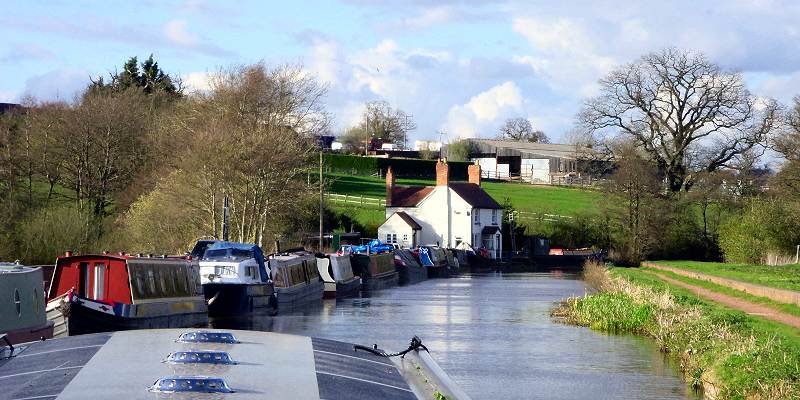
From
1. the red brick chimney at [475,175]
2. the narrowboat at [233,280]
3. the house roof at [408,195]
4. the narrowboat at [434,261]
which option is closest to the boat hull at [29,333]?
the narrowboat at [233,280]

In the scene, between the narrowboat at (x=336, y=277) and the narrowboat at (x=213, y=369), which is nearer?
the narrowboat at (x=213, y=369)

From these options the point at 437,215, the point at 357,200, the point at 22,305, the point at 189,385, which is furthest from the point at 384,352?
the point at 357,200

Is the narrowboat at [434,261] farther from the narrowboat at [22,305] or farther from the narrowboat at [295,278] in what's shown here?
the narrowboat at [22,305]

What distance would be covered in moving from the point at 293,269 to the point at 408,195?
43428 millimetres

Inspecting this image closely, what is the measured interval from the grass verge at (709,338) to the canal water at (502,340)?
547 mm

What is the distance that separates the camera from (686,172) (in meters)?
77.6

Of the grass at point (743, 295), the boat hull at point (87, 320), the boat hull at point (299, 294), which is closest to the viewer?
the boat hull at point (87, 320)

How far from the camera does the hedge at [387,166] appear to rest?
107812mm

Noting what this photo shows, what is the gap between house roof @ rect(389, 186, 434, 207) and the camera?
277ft

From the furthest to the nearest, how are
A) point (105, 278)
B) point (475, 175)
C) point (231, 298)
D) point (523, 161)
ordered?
point (523, 161) < point (475, 175) < point (231, 298) < point (105, 278)

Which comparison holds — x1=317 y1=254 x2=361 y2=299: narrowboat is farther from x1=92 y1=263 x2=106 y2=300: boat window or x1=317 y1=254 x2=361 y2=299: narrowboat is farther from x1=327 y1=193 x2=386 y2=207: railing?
x1=327 y1=193 x2=386 y2=207: railing

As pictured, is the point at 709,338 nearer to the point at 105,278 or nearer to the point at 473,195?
the point at 105,278

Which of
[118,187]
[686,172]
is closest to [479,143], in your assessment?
[686,172]

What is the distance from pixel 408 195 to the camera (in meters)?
85.2
